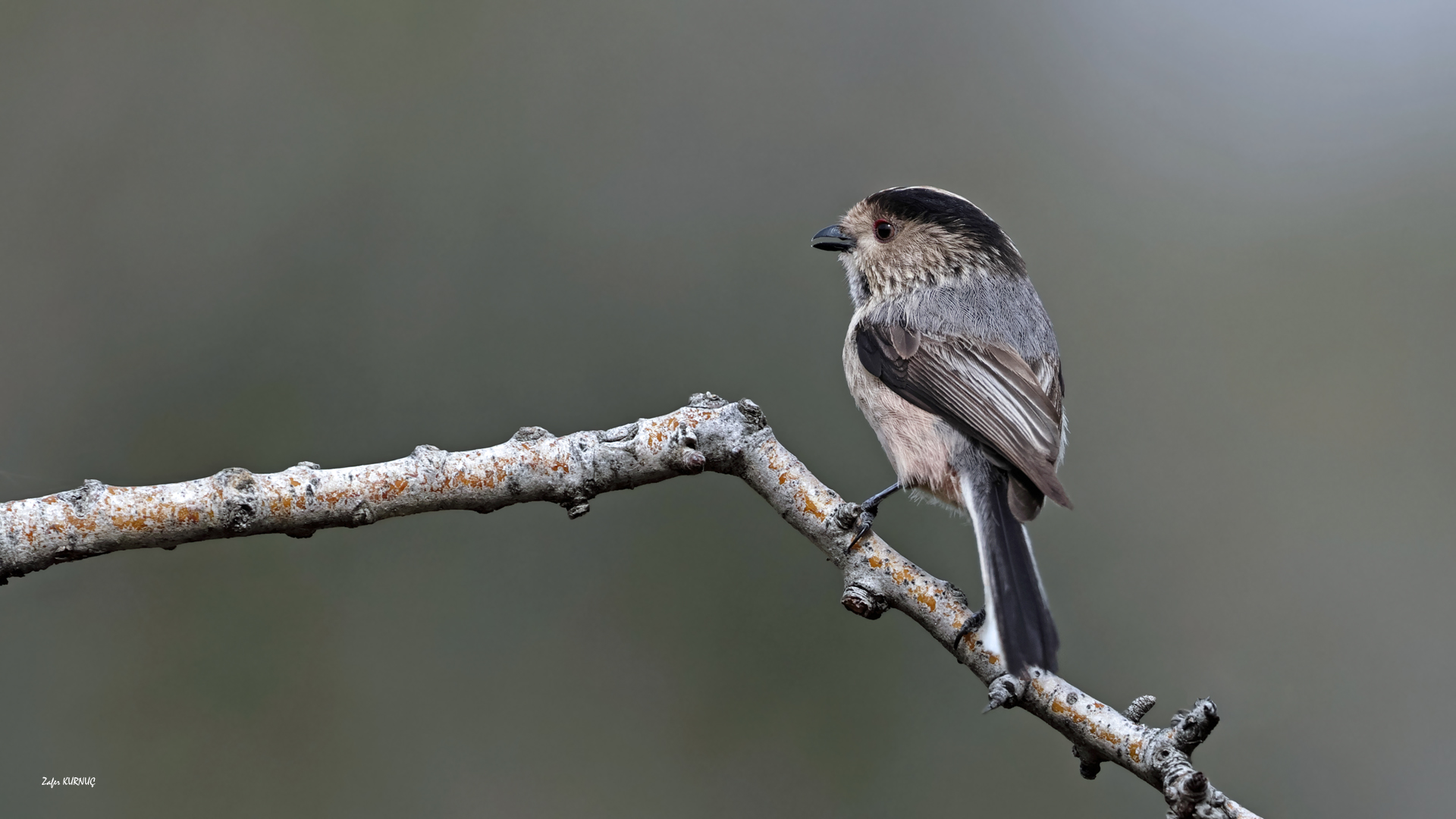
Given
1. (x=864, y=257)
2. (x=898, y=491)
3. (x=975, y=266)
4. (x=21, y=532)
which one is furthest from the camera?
(x=864, y=257)

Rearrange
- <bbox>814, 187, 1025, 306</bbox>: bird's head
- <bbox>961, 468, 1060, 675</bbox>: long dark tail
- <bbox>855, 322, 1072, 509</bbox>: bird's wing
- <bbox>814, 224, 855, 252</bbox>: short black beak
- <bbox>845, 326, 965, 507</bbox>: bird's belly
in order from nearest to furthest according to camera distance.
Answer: <bbox>961, 468, 1060, 675</bbox>: long dark tail
<bbox>855, 322, 1072, 509</bbox>: bird's wing
<bbox>845, 326, 965, 507</bbox>: bird's belly
<bbox>814, 187, 1025, 306</bbox>: bird's head
<bbox>814, 224, 855, 252</bbox>: short black beak

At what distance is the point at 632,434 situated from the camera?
2148 mm

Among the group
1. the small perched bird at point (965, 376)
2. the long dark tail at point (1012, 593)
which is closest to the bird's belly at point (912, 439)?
the small perched bird at point (965, 376)

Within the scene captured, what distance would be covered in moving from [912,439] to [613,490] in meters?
0.89

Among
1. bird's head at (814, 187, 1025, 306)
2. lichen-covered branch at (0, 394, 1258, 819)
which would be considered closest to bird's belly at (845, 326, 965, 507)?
lichen-covered branch at (0, 394, 1258, 819)

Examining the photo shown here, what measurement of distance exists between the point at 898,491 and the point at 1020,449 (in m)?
0.45

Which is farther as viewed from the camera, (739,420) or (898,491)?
(898,491)

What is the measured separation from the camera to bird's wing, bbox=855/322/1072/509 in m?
2.32

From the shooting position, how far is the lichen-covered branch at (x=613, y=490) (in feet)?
5.64

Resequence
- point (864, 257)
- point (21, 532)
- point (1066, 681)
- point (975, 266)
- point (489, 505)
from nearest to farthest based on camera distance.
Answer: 1. point (21, 532)
2. point (1066, 681)
3. point (489, 505)
4. point (975, 266)
5. point (864, 257)

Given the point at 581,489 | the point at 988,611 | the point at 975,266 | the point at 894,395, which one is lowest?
the point at 988,611

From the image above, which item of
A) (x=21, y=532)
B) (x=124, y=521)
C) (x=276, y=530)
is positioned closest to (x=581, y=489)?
(x=276, y=530)

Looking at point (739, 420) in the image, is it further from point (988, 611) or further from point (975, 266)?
point (975, 266)

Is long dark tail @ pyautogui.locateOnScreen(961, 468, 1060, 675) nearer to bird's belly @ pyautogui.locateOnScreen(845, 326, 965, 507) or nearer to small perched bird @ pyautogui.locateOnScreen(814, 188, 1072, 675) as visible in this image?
small perched bird @ pyautogui.locateOnScreen(814, 188, 1072, 675)
